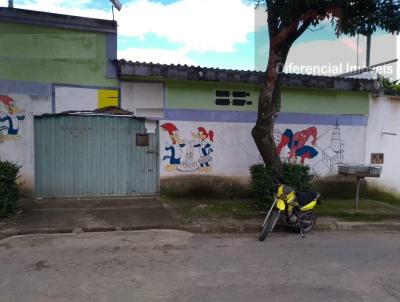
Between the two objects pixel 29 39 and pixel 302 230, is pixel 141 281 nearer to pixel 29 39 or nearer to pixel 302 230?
pixel 302 230

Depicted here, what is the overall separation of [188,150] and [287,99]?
3.06 meters

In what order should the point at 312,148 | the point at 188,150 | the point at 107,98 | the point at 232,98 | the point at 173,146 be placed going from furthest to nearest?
the point at 312,148, the point at 232,98, the point at 188,150, the point at 173,146, the point at 107,98

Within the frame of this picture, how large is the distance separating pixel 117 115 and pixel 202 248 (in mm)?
4505

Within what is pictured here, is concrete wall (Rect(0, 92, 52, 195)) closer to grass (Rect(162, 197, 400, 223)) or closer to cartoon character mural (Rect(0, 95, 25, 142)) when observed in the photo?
cartoon character mural (Rect(0, 95, 25, 142))

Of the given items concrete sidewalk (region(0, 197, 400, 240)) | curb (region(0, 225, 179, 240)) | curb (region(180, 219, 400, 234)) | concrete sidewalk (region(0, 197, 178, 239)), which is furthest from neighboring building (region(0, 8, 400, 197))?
curb (region(180, 219, 400, 234))

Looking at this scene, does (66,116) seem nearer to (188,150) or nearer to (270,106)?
(188,150)

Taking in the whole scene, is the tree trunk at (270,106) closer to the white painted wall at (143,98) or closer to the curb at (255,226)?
the curb at (255,226)

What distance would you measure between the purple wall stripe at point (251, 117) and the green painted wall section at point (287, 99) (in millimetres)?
102

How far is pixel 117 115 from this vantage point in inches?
388

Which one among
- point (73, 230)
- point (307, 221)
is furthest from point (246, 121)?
point (73, 230)

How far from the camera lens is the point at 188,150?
10.4 meters

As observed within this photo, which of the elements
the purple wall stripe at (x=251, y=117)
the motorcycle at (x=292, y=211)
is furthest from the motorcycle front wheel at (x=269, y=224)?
the purple wall stripe at (x=251, y=117)

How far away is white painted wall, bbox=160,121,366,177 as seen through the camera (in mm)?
10312

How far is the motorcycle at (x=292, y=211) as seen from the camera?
7289mm
